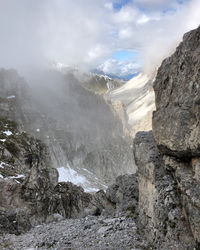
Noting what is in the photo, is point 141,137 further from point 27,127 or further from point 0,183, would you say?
point 27,127

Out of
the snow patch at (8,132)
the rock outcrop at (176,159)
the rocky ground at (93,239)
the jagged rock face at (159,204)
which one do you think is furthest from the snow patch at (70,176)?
the rock outcrop at (176,159)

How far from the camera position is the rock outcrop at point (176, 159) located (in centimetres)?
1048

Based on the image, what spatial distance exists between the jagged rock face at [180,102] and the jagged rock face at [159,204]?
57.6 inches

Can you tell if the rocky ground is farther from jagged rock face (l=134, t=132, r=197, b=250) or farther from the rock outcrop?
the rock outcrop

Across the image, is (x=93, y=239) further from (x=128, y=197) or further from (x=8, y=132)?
(x=8, y=132)

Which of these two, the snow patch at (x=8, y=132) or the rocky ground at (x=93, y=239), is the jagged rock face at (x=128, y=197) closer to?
the rocky ground at (x=93, y=239)

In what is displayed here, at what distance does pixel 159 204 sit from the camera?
1281cm

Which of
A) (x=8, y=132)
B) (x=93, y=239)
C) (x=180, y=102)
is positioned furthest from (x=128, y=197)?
(x=8, y=132)

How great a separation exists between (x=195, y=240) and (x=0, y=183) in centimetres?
3648

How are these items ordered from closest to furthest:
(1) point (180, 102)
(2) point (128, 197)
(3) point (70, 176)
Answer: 1. (1) point (180, 102)
2. (2) point (128, 197)
3. (3) point (70, 176)

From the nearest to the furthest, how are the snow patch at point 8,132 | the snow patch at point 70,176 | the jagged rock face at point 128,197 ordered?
1. the jagged rock face at point 128,197
2. the snow patch at point 8,132
3. the snow patch at point 70,176

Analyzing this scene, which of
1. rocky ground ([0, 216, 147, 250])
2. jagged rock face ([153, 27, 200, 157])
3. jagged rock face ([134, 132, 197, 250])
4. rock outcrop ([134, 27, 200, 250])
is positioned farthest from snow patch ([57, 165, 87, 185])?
jagged rock face ([153, 27, 200, 157])

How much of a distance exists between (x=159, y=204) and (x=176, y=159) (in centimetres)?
269

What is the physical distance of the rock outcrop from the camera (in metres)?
10.5
